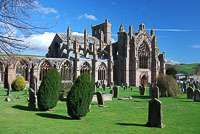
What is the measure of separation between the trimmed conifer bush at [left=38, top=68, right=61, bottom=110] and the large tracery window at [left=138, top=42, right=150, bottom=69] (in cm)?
3440

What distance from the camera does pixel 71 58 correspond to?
1492 inches

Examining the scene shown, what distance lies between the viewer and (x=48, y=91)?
11266 mm

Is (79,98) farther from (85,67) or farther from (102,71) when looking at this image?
(102,71)

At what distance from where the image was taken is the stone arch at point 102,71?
4024cm

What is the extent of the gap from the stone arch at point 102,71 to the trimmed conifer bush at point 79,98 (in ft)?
99.1

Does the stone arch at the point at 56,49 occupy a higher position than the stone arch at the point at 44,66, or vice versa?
the stone arch at the point at 56,49

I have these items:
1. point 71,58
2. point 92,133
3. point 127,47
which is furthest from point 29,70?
point 92,133

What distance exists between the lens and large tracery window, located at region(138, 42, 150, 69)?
44.2 metres

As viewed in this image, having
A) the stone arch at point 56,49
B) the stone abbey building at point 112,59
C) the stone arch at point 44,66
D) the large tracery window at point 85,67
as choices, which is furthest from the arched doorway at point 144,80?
the stone arch at point 44,66

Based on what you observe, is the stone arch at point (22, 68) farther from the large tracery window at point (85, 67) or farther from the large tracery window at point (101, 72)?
the large tracery window at point (101, 72)

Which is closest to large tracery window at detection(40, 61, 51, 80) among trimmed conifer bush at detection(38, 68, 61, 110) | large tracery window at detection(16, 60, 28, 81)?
large tracery window at detection(16, 60, 28, 81)

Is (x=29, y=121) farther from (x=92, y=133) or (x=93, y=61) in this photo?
(x=93, y=61)

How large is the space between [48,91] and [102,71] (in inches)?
1166

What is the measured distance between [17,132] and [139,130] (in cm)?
452
